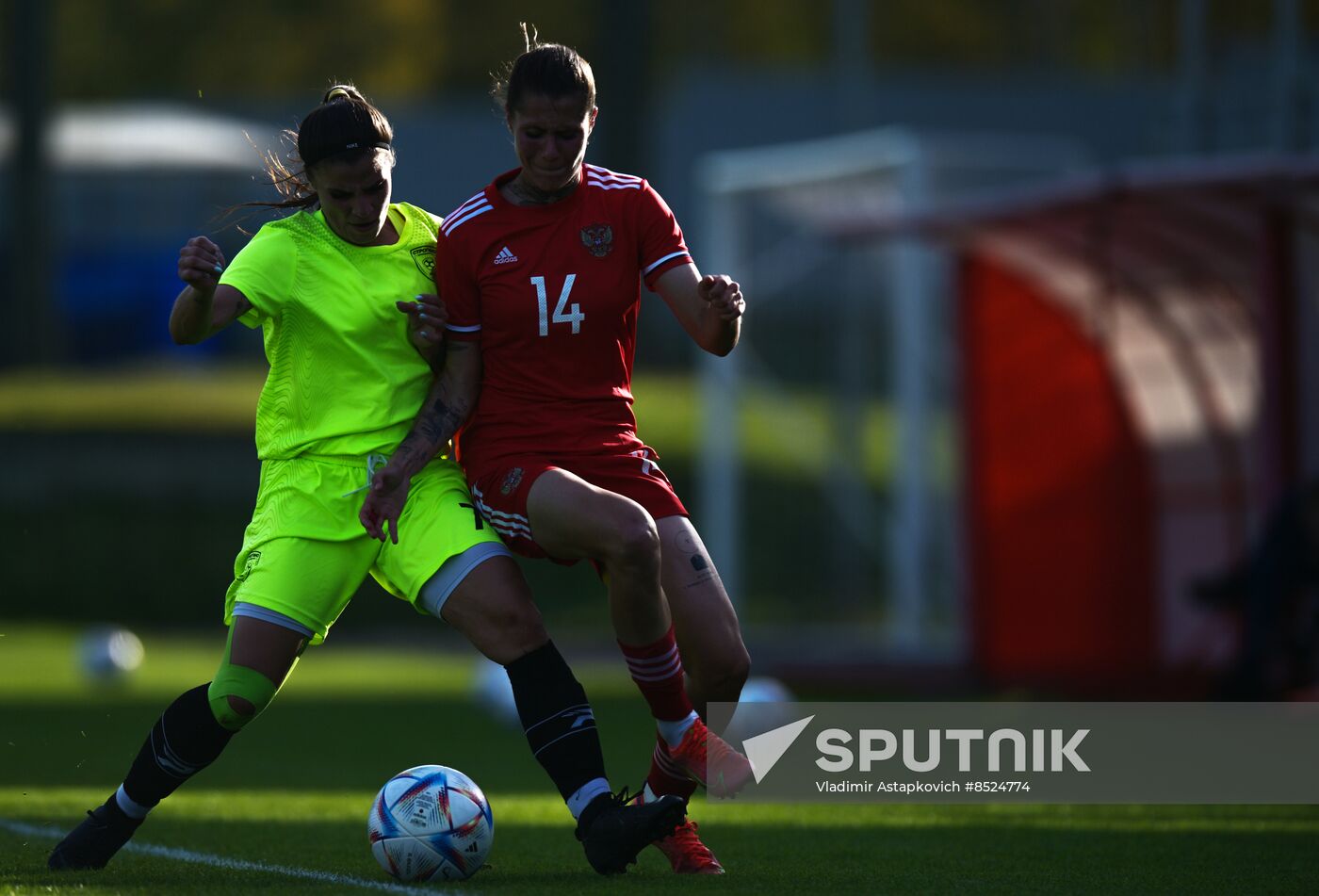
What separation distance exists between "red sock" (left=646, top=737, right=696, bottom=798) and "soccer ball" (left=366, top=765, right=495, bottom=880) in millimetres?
583

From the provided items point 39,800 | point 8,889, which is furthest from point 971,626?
point 8,889

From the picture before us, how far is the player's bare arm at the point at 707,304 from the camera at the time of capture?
20.0 feet

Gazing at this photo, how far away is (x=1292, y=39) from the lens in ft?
46.4

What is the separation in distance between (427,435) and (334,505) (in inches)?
13.8

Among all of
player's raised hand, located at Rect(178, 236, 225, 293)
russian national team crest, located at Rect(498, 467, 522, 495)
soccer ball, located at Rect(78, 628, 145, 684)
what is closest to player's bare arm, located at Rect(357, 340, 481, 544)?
russian national team crest, located at Rect(498, 467, 522, 495)

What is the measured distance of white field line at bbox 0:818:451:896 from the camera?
588 cm

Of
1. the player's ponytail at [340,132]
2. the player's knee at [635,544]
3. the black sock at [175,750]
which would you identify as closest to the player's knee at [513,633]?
the player's knee at [635,544]

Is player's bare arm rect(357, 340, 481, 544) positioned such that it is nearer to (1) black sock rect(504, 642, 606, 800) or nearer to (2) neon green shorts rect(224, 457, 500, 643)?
(2) neon green shorts rect(224, 457, 500, 643)

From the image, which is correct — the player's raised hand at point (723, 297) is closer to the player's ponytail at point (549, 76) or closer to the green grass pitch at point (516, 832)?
the player's ponytail at point (549, 76)

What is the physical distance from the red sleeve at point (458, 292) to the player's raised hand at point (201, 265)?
0.72 m

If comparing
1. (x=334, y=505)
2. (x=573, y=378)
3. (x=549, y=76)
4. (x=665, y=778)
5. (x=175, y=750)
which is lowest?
(x=665, y=778)

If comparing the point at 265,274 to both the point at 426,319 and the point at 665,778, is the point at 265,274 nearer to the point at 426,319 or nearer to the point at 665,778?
the point at 426,319

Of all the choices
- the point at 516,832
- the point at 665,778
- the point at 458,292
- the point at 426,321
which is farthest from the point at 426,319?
the point at 516,832

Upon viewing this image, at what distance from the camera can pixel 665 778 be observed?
21.2 ft
